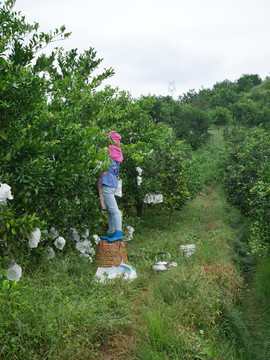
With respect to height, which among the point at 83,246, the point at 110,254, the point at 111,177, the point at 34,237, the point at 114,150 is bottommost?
the point at 110,254

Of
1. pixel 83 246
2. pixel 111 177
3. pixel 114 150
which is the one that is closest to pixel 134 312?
pixel 83 246

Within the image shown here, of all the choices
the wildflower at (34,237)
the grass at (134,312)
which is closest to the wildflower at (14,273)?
the grass at (134,312)

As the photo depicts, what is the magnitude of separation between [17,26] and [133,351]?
4286 millimetres

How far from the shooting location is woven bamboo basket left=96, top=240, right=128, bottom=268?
5.09 metres

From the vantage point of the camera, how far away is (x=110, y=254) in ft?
16.7

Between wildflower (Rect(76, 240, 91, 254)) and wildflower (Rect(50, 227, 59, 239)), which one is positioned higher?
wildflower (Rect(50, 227, 59, 239))

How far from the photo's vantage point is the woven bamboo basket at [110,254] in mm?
5088

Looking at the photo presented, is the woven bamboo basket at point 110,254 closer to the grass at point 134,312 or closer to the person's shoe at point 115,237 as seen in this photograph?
the person's shoe at point 115,237

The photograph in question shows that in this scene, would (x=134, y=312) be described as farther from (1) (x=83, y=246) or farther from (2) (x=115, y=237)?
(2) (x=115, y=237)

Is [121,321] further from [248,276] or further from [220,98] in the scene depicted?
[220,98]

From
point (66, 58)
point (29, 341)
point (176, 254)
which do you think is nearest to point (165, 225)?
point (176, 254)

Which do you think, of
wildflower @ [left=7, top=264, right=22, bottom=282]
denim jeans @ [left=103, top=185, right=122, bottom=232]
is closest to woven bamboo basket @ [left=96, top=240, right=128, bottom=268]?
denim jeans @ [left=103, top=185, right=122, bottom=232]

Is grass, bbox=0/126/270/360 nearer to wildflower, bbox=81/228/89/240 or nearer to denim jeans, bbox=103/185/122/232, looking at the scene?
wildflower, bbox=81/228/89/240

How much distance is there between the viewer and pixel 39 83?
147 inches
